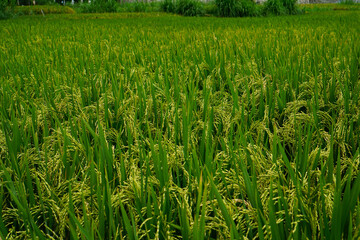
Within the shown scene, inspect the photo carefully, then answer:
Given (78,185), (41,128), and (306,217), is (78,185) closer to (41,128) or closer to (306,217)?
(306,217)

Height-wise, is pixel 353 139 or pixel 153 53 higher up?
pixel 153 53

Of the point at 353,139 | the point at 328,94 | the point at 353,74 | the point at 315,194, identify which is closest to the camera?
the point at 315,194

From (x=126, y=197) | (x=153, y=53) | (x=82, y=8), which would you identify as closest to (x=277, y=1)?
(x=82, y=8)

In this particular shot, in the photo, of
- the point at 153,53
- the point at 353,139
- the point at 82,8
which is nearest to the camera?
the point at 353,139

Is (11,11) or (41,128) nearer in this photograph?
(41,128)

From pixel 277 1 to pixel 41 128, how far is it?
907cm

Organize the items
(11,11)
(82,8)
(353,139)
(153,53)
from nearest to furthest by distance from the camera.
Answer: (353,139) < (153,53) < (11,11) < (82,8)

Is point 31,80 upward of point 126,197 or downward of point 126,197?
upward

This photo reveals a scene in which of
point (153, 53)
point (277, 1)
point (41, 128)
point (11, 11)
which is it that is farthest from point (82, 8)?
point (41, 128)

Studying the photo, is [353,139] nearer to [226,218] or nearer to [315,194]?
[315,194]

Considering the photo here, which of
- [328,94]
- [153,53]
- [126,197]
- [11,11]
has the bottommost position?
[126,197]

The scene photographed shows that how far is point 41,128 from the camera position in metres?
1.33

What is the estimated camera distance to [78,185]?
787mm

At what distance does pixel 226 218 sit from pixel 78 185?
0.37 m
